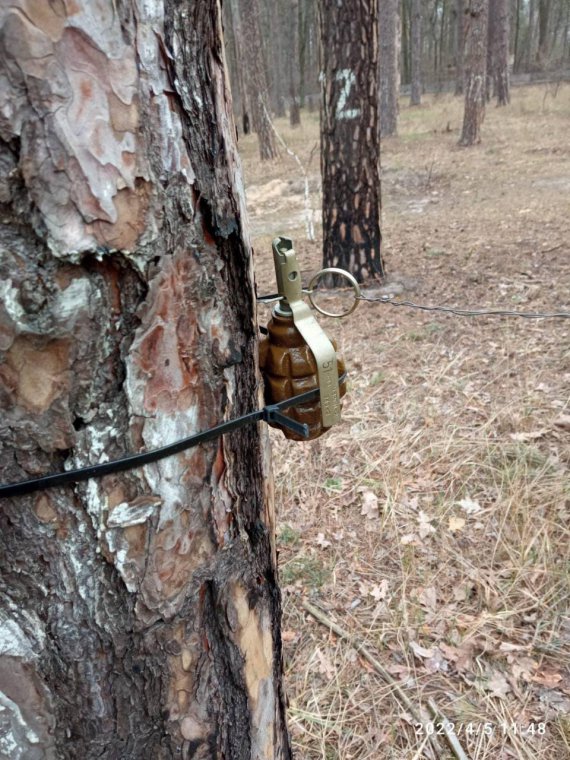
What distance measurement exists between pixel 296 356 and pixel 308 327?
59mm

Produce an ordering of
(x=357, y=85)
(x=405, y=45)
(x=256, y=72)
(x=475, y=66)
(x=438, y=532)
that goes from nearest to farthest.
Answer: (x=438, y=532)
(x=357, y=85)
(x=475, y=66)
(x=256, y=72)
(x=405, y=45)

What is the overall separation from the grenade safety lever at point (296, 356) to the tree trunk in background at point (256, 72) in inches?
522

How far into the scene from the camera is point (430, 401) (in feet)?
12.5

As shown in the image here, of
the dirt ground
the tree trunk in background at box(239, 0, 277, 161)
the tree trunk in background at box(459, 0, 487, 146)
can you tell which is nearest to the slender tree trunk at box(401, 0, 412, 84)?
the tree trunk in background at box(239, 0, 277, 161)

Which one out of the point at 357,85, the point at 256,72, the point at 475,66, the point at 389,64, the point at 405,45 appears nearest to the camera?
the point at 357,85

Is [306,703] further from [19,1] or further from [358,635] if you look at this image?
[19,1]

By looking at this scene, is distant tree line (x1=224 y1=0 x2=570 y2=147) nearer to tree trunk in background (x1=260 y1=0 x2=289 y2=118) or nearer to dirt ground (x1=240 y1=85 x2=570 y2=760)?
tree trunk in background (x1=260 y1=0 x2=289 y2=118)

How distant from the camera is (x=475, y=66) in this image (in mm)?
11086

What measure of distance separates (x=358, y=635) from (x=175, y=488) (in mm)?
1912

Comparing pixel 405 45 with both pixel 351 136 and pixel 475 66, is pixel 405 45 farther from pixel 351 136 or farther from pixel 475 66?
pixel 351 136

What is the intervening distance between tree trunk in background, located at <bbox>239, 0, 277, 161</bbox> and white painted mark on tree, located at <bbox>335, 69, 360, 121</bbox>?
8833mm

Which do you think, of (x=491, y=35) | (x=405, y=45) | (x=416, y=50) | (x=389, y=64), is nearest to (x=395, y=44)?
(x=389, y=64)

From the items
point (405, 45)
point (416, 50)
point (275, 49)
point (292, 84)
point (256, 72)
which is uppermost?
point (275, 49)

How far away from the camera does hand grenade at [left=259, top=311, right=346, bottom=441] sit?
3.49 ft
